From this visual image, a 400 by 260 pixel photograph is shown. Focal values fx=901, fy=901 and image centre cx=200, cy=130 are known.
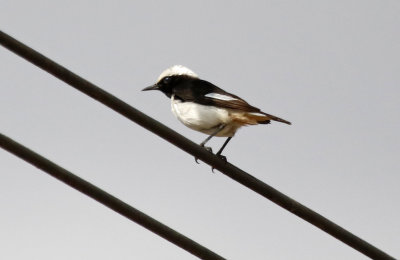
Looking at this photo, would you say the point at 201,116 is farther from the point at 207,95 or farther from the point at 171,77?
the point at 171,77

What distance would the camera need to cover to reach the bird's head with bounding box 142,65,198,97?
11.4m

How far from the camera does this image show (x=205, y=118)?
32.0 ft

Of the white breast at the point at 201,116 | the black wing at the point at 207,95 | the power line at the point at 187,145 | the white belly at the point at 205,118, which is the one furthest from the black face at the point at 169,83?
the power line at the point at 187,145

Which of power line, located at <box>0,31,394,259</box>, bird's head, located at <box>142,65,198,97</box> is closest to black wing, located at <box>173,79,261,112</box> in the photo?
bird's head, located at <box>142,65,198,97</box>

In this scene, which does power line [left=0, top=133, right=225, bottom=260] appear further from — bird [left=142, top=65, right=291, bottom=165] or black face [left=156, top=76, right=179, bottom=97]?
black face [left=156, top=76, right=179, bottom=97]

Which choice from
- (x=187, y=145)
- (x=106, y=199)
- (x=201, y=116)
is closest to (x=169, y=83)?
(x=201, y=116)

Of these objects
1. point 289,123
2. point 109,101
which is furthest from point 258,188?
point 289,123

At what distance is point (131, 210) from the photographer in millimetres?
5754

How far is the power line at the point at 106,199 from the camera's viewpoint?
17.5ft

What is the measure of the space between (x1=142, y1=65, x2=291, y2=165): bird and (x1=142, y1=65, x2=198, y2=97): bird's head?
1.37 feet

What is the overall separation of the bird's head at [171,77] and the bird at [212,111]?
1.37 feet

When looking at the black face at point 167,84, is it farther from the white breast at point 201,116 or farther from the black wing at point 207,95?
the white breast at point 201,116

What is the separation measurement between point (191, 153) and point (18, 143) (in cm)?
147

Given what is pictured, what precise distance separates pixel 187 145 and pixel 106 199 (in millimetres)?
925
